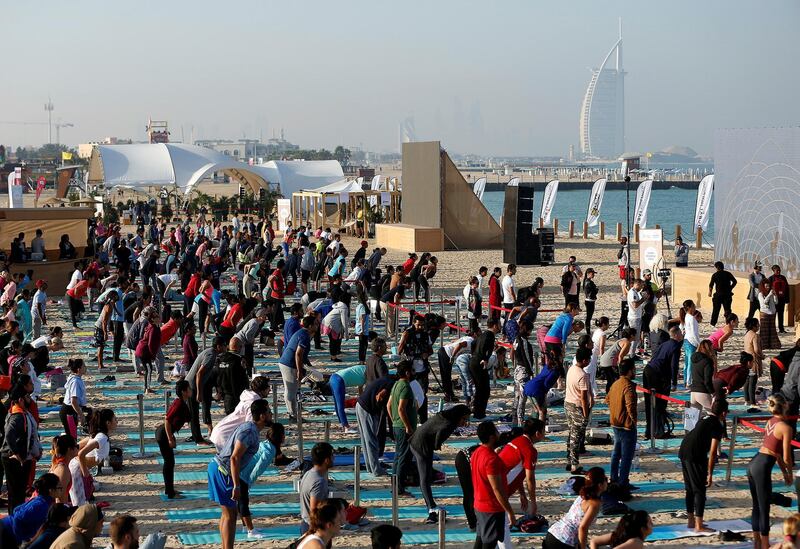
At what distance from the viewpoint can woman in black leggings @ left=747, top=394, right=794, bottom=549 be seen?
8.08 meters

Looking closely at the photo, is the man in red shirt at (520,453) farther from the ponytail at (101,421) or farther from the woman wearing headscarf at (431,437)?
the ponytail at (101,421)

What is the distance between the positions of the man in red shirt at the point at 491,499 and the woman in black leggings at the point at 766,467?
192cm

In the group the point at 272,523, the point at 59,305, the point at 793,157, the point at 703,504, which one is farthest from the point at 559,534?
the point at 59,305

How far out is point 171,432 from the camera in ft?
32.4

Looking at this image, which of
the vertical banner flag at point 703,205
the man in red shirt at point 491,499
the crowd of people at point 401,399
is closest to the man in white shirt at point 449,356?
the crowd of people at point 401,399

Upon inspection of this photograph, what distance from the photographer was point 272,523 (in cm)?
952

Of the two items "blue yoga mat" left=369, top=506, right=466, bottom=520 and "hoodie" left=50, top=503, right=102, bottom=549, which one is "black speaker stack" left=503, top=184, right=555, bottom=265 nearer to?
"blue yoga mat" left=369, top=506, right=466, bottom=520

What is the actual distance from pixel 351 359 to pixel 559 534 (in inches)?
400

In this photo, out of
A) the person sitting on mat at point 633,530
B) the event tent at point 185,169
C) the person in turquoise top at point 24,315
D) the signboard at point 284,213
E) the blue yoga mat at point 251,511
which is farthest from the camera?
the event tent at point 185,169

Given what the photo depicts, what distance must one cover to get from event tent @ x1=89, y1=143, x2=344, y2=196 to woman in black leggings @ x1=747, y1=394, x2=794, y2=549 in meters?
53.9

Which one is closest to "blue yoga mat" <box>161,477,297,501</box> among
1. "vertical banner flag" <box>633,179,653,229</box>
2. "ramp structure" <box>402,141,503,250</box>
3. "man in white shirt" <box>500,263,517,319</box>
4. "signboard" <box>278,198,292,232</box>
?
"man in white shirt" <box>500,263,517,319</box>

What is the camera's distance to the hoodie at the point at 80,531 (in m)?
6.61

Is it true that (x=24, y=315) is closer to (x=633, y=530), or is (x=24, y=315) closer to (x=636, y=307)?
(x=636, y=307)

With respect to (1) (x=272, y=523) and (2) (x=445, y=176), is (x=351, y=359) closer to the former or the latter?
(1) (x=272, y=523)
